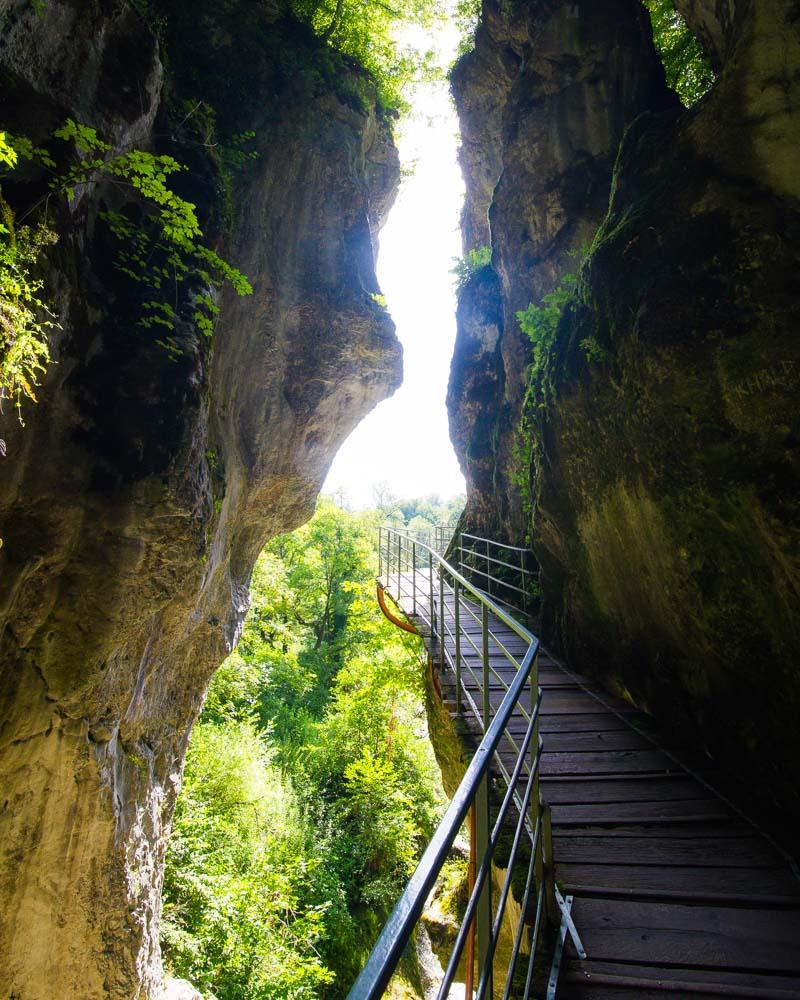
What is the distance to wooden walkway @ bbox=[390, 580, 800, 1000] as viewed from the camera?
224 centimetres

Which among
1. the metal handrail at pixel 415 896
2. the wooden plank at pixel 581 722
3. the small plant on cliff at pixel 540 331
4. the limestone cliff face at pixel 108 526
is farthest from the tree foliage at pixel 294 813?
the metal handrail at pixel 415 896

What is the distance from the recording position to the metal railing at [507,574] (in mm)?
8312

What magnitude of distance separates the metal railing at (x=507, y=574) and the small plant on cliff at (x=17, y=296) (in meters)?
5.83

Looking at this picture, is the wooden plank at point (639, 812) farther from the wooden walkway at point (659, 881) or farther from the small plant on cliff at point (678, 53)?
the small plant on cliff at point (678, 53)

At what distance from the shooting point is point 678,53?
9.21m

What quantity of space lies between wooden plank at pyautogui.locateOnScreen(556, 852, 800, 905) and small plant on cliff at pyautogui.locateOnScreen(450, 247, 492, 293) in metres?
13.9

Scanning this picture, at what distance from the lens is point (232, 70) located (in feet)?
25.2

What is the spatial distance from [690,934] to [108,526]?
16.0 ft

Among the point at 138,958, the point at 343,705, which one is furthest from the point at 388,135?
the point at 343,705

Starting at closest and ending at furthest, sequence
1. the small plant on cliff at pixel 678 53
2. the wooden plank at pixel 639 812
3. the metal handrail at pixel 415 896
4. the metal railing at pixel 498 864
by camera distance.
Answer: the metal handrail at pixel 415 896
the metal railing at pixel 498 864
the wooden plank at pixel 639 812
the small plant on cliff at pixel 678 53

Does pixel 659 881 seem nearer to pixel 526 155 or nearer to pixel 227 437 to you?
pixel 227 437

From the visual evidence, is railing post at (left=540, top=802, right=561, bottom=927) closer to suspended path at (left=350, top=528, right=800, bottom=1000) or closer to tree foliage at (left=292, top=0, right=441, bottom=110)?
suspended path at (left=350, top=528, right=800, bottom=1000)

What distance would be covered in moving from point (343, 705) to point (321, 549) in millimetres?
10556

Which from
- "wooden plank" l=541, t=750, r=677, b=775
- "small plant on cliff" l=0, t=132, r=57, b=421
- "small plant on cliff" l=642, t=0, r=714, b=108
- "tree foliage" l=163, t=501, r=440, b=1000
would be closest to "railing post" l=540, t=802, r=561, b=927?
"wooden plank" l=541, t=750, r=677, b=775
